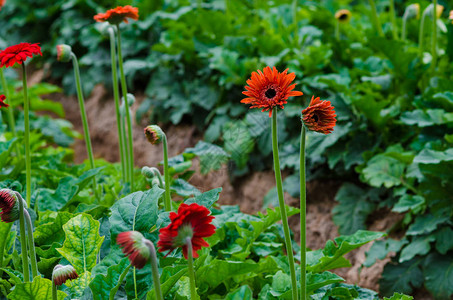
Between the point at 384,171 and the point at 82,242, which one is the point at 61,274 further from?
the point at 384,171

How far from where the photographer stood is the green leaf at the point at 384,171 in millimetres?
2248

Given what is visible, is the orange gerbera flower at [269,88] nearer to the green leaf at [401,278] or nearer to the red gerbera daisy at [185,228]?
the red gerbera daisy at [185,228]

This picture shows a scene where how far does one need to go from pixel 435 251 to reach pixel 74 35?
363 centimetres

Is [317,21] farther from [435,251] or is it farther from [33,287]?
[33,287]

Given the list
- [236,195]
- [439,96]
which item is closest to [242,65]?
[236,195]

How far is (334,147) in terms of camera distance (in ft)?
8.55

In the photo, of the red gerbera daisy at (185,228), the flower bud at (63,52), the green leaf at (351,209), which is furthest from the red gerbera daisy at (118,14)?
the green leaf at (351,209)

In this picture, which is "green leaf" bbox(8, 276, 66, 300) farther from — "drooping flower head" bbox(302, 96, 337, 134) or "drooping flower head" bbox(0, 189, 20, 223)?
"drooping flower head" bbox(302, 96, 337, 134)

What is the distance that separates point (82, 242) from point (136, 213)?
16 cm

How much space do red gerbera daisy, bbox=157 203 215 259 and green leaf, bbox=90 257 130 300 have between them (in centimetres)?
22

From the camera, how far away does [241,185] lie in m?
3.06

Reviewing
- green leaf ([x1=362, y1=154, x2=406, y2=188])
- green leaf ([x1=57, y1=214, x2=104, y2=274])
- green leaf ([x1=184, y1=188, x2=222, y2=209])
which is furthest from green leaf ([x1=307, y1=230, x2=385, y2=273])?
green leaf ([x1=362, y1=154, x2=406, y2=188])

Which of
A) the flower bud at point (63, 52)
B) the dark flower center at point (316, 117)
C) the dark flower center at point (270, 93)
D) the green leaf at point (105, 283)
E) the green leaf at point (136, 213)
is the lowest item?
the green leaf at point (105, 283)

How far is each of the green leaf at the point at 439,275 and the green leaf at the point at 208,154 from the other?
90 centimetres
